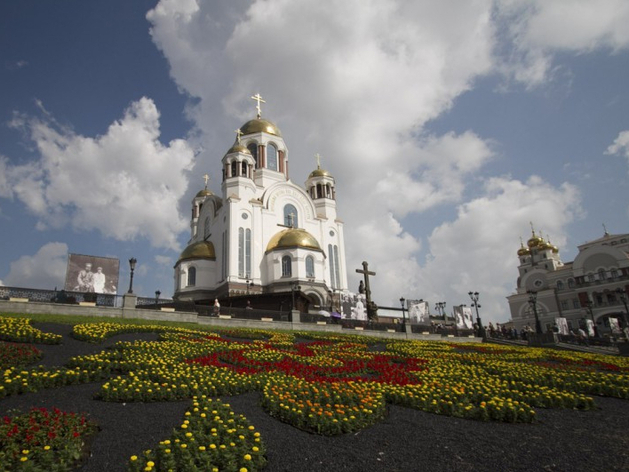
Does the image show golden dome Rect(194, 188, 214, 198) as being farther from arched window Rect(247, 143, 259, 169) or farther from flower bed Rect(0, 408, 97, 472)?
flower bed Rect(0, 408, 97, 472)

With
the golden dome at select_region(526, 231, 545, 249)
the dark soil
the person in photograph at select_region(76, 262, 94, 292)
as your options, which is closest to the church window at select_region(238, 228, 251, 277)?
the person in photograph at select_region(76, 262, 94, 292)

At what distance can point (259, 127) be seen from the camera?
4906 cm

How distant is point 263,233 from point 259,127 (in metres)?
15.3

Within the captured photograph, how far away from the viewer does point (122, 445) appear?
4934mm

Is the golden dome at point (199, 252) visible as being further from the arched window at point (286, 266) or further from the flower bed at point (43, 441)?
the flower bed at point (43, 441)

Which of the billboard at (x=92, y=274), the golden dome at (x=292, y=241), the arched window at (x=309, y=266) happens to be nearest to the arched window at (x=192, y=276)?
the golden dome at (x=292, y=241)

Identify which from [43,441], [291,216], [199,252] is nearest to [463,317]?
[291,216]

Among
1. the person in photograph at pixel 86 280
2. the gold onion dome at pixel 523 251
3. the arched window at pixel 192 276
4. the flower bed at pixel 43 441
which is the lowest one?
the flower bed at pixel 43 441

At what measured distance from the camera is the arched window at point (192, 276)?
40688mm

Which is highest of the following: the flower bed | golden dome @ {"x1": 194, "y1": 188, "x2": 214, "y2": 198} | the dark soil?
golden dome @ {"x1": 194, "y1": 188, "x2": 214, "y2": 198}

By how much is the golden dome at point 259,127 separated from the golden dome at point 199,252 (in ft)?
51.0

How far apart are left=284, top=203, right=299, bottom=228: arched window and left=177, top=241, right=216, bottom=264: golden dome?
8.55m

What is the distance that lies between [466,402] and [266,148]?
4431cm

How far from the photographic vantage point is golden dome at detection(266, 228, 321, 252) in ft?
126
